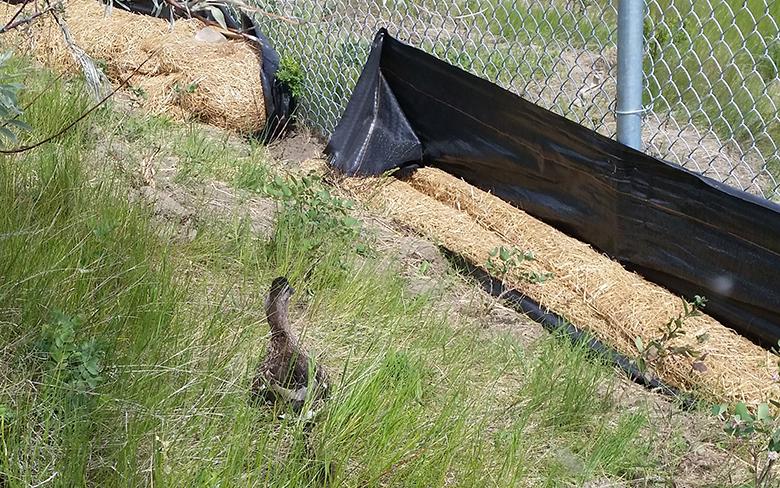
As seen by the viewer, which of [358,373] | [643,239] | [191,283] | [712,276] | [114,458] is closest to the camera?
[114,458]

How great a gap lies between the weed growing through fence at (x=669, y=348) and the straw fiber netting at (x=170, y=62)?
9.98 feet

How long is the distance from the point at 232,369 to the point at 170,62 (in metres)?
3.61

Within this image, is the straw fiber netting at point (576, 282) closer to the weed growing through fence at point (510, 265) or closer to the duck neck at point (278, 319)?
the weed growing through fence at point (510, 265)

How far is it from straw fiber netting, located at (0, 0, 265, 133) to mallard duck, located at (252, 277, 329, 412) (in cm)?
307

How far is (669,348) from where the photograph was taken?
299cm

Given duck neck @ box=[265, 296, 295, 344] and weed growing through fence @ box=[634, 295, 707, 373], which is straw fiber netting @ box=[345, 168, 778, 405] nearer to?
weed growing through fence @ box=[634, 295, 707, 373]

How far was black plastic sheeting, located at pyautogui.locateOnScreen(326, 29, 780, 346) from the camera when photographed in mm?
3152

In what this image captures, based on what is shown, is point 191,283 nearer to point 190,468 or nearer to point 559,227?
point 190,468

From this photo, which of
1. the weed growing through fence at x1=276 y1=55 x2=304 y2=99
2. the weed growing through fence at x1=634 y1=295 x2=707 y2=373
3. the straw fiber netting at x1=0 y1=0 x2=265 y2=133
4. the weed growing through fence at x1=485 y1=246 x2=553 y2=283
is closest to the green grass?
the weed growing through fence at x1=485 y1=246 x2=553 y2=283

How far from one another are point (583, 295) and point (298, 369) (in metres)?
1.65

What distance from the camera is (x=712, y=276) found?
328cm

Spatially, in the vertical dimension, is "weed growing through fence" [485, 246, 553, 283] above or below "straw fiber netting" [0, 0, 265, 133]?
above

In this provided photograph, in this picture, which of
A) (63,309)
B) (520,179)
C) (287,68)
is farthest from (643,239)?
(287,68)

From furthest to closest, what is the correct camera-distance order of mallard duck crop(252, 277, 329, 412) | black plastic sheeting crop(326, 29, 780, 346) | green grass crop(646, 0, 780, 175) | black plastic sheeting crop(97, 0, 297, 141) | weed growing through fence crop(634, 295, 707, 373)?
black plastic sheeting crop(97, 0, 297, 141)
green grass crop(646, 0, 780, 175)
black plastic sheeting crop(326, 29, 780, 346)
weed growing through fence crop(634, 295, 707, 373)
mallard duck crop(252, 277, 329, 412)
